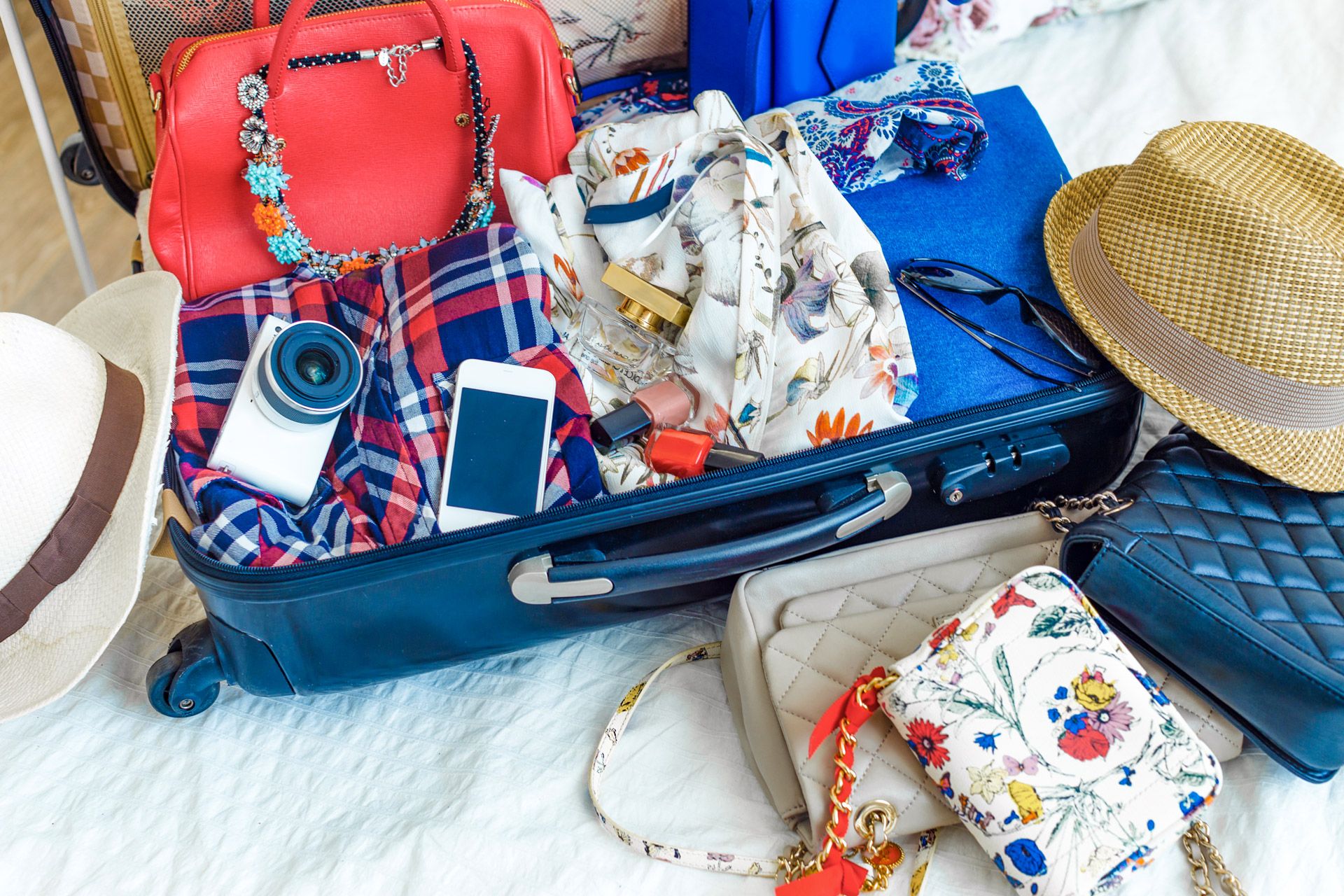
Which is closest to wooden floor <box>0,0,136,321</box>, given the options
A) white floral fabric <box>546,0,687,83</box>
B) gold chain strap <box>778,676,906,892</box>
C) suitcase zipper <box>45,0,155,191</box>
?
suitcase zipper <box>45,0,155,191</box>

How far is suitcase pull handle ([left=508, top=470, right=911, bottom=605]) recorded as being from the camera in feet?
2.46

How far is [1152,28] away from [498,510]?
104 centimetres

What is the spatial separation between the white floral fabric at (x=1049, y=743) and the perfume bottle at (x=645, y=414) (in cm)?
→ 32

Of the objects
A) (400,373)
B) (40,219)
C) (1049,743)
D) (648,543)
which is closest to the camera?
(1049,743)

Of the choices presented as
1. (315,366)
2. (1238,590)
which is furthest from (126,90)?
(1238,590)

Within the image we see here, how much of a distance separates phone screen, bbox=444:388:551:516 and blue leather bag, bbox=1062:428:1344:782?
17.7 inches

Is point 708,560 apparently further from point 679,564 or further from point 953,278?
point 953,278

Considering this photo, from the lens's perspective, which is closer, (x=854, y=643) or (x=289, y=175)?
(x=854, y=643)

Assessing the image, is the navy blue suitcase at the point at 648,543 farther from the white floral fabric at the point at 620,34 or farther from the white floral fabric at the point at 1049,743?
the white floral fabric at the point at 620,34

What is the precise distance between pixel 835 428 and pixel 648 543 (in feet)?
0.67

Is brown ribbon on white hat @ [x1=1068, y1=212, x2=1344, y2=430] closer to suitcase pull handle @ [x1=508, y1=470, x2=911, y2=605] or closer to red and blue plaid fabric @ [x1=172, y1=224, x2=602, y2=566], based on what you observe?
suitcase pull handle @ [x1=508, y1=470, x2=911, y2=605]

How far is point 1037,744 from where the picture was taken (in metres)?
0.68

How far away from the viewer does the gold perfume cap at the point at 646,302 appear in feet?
3.03

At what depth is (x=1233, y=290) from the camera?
785mm
